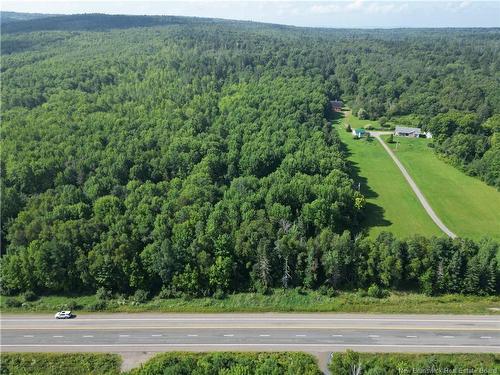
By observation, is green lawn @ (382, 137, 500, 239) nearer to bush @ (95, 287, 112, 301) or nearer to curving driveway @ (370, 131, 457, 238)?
curving driveway @ (370, 131, 457, 238)

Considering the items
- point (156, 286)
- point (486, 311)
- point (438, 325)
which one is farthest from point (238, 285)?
point (486, 311)

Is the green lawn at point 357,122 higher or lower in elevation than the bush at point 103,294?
higher

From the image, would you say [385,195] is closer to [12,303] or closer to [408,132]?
[408,132]

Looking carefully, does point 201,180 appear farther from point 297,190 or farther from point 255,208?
point 297,190

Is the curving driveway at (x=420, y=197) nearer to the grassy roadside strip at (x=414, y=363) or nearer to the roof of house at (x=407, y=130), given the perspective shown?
the roof of house at (x=407, y=130)

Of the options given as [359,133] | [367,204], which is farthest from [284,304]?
[359,133]

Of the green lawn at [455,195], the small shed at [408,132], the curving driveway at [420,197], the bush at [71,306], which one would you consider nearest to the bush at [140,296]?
the bush at [71,306]
